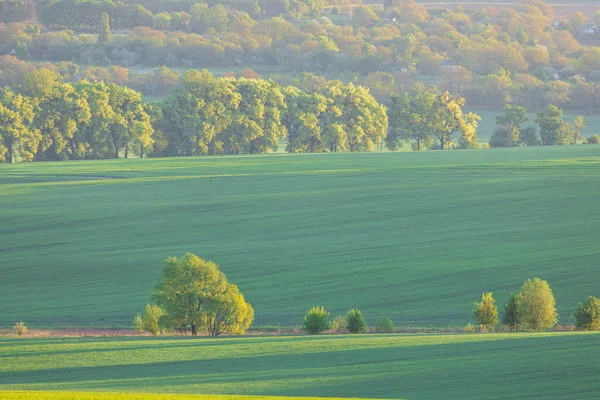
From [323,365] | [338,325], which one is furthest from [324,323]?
[323,365]

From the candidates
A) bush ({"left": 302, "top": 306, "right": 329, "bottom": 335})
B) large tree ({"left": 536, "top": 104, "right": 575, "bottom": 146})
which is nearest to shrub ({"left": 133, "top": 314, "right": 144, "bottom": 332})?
bush ({"left": 302, "top": 306, "right": 329, "bottom": 335})

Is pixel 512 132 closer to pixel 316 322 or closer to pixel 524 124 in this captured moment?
pixel 524 124

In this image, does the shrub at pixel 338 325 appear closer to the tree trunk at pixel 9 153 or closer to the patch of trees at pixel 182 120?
the patch of trees at pixel 182 120

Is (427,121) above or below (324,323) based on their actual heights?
above

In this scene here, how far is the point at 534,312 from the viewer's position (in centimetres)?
4175

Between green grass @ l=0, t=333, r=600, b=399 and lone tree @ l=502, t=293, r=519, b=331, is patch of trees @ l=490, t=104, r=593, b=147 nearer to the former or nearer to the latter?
lone tree @ l=502, t=293, r=519, b=331

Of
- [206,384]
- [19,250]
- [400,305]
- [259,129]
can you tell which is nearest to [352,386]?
[206,384]

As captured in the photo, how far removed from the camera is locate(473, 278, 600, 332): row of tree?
41.4 meters

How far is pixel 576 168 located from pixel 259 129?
38.4m

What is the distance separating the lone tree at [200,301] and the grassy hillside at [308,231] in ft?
9.50

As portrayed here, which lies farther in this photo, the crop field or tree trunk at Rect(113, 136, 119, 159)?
the crop field

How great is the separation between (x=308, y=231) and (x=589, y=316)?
27191 mm

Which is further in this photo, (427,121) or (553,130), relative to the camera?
(553,130)

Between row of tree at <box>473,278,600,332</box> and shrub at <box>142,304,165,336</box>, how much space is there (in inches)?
493
